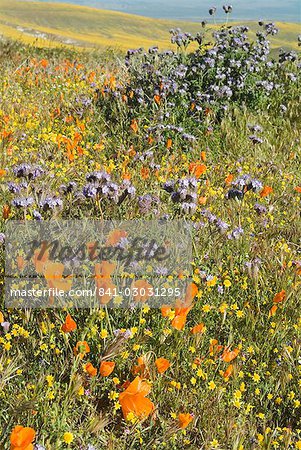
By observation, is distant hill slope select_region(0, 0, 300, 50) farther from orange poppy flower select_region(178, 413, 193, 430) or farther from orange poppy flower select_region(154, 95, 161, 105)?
orange poppy flower select_region(178, 413, 193, 430)

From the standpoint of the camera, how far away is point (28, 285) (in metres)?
2.87

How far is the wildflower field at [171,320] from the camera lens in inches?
90.1

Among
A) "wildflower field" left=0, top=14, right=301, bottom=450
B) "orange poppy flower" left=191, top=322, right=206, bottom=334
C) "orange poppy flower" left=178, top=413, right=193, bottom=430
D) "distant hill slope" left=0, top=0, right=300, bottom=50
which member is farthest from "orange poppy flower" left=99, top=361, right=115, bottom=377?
"distant hill slope" left=0, top=0, right=300, bottom=50

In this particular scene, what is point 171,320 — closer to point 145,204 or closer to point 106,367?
point 106,367

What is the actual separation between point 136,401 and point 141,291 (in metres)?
0.69

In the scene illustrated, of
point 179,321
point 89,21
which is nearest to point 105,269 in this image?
point 179,321

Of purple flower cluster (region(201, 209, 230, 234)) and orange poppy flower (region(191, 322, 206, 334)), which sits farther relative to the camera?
purple flower cluster (region(201, 209, 230, 234))

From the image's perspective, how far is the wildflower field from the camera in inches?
90.1

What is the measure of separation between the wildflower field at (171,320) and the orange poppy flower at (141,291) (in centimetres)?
9

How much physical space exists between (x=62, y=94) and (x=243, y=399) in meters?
5.56

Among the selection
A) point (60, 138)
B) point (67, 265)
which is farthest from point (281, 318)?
point (60, 138)

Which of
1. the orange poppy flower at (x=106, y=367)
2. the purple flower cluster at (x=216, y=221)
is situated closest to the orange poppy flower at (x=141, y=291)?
the orange poppy flower at (x=106, y=367)

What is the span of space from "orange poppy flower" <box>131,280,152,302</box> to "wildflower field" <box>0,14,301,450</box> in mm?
92

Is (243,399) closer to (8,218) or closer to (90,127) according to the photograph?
(8,218)
